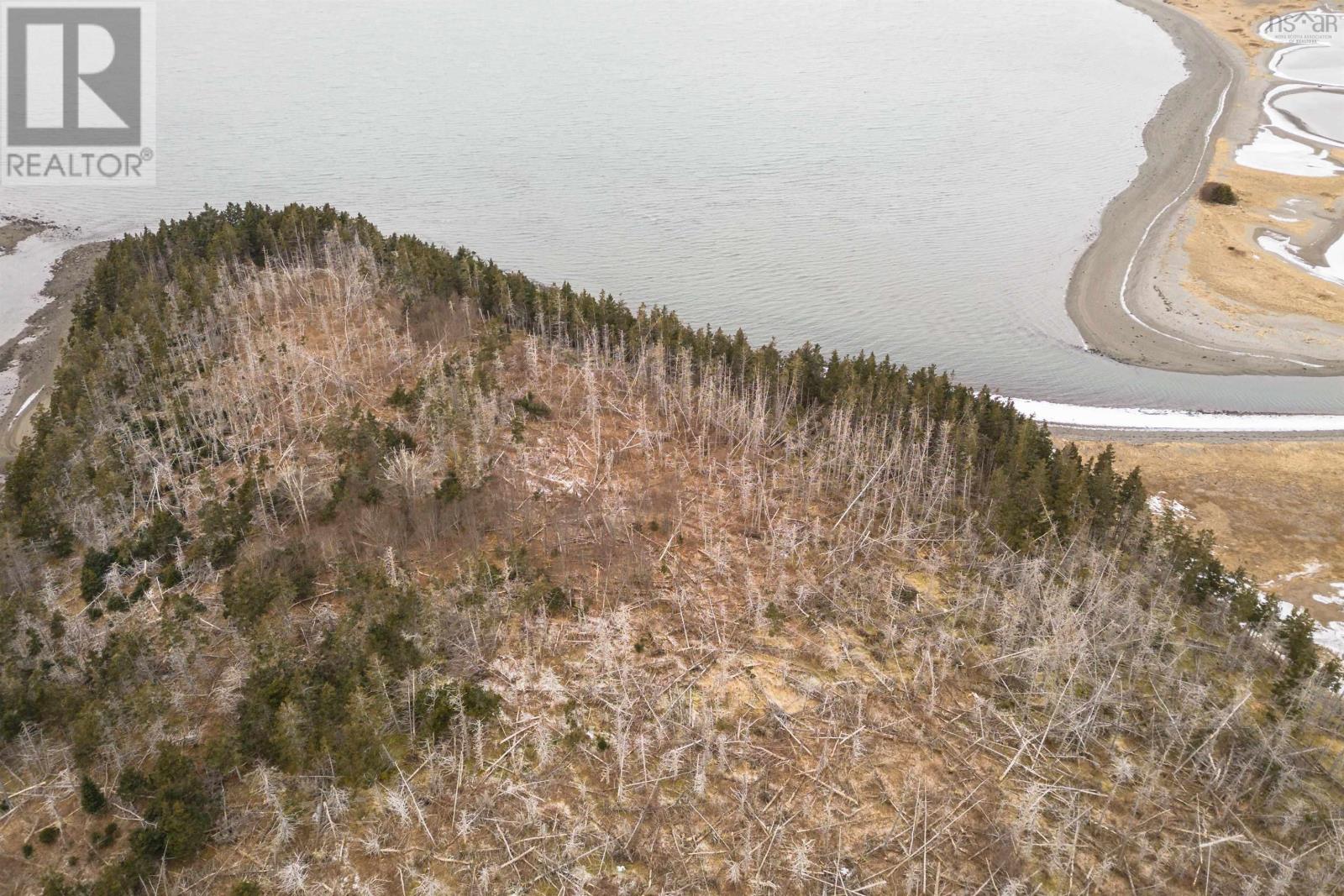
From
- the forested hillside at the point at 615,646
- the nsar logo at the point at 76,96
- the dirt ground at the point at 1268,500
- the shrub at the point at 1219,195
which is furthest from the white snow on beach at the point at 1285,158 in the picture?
the nsar logo at the point at 76,96

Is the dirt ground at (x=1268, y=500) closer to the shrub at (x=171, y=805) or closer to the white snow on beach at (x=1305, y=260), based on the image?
the white snow on beach at (x=1305, y=260)

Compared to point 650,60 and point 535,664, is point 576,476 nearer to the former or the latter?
point 535,664

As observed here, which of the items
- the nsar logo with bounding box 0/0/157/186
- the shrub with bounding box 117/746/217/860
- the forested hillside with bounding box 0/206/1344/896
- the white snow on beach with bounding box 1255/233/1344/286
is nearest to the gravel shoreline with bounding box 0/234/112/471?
the forested hillside with bounding box 0/206/1344/896

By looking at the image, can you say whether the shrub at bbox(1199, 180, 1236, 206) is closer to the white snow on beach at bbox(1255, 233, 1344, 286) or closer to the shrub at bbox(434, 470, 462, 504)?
the white snow on beach at bbox(1255, 233, 1344, 286)

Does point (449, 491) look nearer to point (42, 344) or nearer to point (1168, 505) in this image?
point (1168, 505)

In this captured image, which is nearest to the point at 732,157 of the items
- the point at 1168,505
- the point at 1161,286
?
the point at 1161,286
